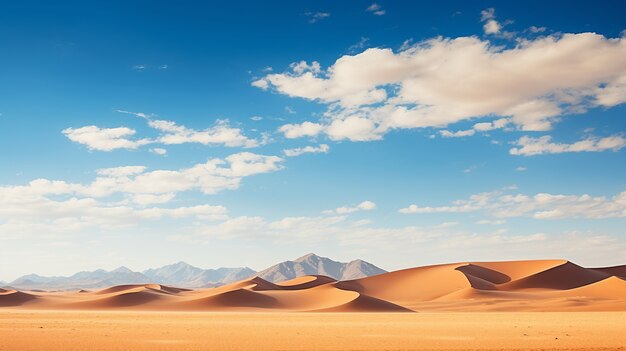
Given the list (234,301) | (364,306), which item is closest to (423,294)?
(364,306)

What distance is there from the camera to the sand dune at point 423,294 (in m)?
77.9

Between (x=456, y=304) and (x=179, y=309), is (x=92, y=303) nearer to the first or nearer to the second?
(x=179, y=309)

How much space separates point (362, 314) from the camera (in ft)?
203

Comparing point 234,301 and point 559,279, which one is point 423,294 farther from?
point 234,301

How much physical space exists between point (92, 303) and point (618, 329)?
6937cm

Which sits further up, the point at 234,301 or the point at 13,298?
the point at 13,298

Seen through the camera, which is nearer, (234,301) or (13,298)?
(234,301)

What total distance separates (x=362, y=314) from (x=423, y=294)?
4645cm

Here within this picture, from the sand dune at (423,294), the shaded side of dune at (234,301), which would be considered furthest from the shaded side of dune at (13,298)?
the shaded side of dune at (234,301)

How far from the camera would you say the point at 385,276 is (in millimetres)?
123812

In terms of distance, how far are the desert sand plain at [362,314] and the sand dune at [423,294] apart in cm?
20

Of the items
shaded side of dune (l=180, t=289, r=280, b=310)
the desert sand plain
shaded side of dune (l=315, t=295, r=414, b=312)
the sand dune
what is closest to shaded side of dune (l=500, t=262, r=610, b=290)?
the sand dune

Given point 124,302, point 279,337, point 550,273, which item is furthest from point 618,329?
point 550,273

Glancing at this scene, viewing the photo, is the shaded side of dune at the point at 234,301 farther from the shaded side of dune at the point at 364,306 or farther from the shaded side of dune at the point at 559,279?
the shaded side of dune at the point at 559,279
